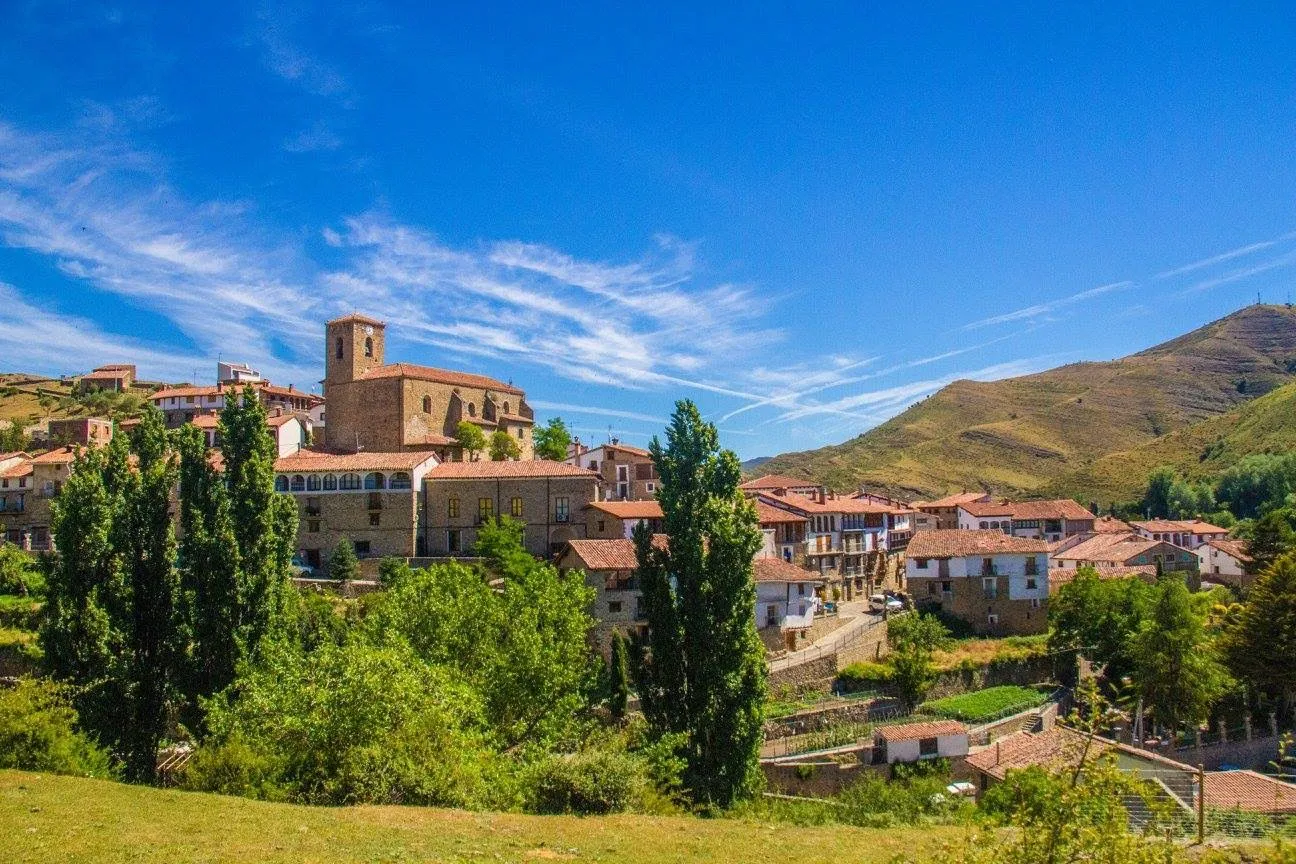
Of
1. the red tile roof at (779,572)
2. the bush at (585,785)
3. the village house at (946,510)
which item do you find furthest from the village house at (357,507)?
the village house at (946,510)

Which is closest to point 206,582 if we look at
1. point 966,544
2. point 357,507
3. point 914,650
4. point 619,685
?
point 619,685

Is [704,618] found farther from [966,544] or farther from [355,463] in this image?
[966,544]

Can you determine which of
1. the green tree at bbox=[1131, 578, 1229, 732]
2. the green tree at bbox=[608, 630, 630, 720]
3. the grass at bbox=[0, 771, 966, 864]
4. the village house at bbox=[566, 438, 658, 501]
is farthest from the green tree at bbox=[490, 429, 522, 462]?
the grass at bbox=[0, 771, 966, 864]

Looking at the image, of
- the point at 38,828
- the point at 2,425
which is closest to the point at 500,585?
the point at 38,828

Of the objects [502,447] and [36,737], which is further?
[502,447]

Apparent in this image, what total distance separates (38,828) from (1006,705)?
38691 millimetres

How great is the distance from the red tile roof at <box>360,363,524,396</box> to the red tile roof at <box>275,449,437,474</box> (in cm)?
1334

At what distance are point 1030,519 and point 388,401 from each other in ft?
179

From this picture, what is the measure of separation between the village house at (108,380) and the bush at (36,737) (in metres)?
109

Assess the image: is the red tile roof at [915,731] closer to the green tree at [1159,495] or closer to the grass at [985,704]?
the grass at [985,704]

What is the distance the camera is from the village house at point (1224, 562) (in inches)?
2611

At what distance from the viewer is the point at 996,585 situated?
172ft

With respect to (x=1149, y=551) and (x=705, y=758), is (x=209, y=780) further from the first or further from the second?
(x=1149, y=551)

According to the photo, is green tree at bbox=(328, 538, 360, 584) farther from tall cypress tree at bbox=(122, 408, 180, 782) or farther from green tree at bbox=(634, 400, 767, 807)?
green tree at bbox=(634, 400, 767, 807)
